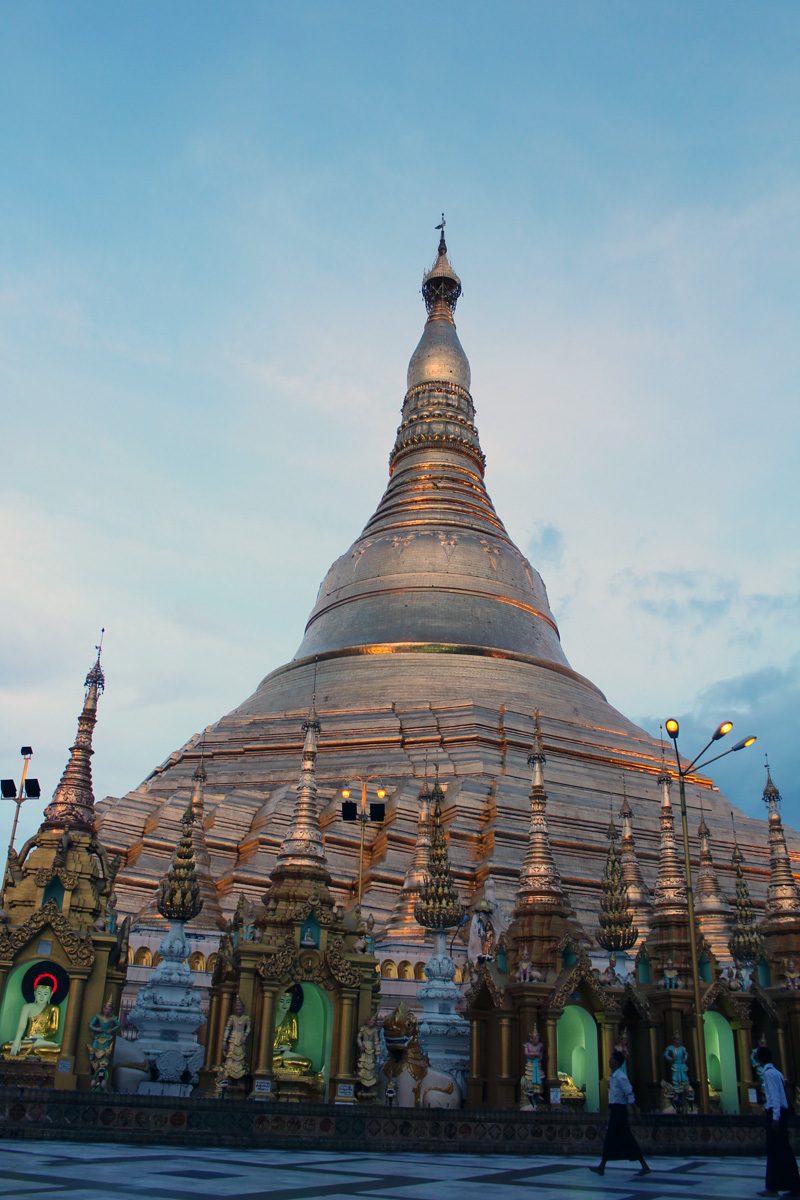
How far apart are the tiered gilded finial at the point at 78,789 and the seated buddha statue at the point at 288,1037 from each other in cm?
462

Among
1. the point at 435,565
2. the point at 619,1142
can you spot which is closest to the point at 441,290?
the point at 435,565

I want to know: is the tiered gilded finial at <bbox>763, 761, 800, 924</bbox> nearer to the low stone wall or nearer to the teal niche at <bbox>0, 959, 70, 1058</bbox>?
the low stone wall

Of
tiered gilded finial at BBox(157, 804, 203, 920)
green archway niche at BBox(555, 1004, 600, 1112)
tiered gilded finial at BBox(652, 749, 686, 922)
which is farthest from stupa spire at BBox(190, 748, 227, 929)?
tiered gilded finial at BBox(652, 749, 686, 922)

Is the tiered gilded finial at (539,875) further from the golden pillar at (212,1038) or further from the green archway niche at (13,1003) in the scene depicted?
the green archway niche at (13,1003)

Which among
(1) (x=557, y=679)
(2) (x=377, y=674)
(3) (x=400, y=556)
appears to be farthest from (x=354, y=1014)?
(3) (x=400, y=556)

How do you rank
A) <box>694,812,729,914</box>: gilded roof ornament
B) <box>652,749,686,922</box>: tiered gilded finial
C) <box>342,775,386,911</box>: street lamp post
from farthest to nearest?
<box>694,812,729,914</box>: gilded roof ornament < <box>342,775,386,911</box>: street lamp post < <box>652,749,686,922</box>: tiered gilded finial

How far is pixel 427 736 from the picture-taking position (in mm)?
34281

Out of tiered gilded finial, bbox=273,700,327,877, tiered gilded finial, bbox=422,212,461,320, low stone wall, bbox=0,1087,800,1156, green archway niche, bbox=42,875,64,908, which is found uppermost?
tiered gilded finial, bbox=422,212,461,320

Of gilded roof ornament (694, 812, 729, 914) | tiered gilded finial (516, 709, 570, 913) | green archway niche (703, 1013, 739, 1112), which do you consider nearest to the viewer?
green archway niche (703, 1013, 739, 1112)

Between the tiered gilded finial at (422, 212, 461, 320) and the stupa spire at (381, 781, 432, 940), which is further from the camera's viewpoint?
the tiered gilded finial at (422, 212, 461, 320)

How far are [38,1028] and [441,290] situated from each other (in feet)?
163

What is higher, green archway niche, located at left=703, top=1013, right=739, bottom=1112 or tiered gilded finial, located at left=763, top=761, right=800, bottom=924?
tiered gilded finial, located at left=763, top=761, right=800, bottom=924

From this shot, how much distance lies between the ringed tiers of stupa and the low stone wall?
11.2 metres

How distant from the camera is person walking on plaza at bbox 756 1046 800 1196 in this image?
774 centimetres
